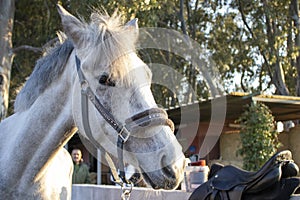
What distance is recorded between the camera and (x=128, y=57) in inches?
76.4

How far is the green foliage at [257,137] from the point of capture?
7922 millimetres

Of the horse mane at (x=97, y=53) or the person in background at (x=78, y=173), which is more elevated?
the horse mane at (x=97, y=53)

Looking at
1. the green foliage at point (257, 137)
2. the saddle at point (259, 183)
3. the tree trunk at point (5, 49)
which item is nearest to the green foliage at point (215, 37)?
the tree trunk at point (5, 49)

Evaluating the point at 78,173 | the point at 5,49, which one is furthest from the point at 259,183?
the point at 5,49

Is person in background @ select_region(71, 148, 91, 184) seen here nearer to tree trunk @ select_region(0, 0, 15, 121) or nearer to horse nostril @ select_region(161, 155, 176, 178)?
tree trunk @ select_region(0, 0, 15, 121)

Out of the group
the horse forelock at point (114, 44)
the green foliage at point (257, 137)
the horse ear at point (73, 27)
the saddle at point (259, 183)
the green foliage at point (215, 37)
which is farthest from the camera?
the green foliage at point (215, 37)

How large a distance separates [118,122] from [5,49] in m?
8.61

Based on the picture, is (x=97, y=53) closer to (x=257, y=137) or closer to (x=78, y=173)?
(x=78, y=173)

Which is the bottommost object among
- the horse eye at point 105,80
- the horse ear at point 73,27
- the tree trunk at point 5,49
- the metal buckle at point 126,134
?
the metal buckle at point 126,134

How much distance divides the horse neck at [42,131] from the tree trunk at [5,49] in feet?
21.5

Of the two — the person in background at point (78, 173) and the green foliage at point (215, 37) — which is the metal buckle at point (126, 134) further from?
the green foliage at point (215, 37)

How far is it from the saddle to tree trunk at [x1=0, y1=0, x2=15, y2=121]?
20.2 feet

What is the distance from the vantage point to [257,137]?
805cm

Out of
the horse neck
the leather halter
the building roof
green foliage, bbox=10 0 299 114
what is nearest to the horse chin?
the leather halter
